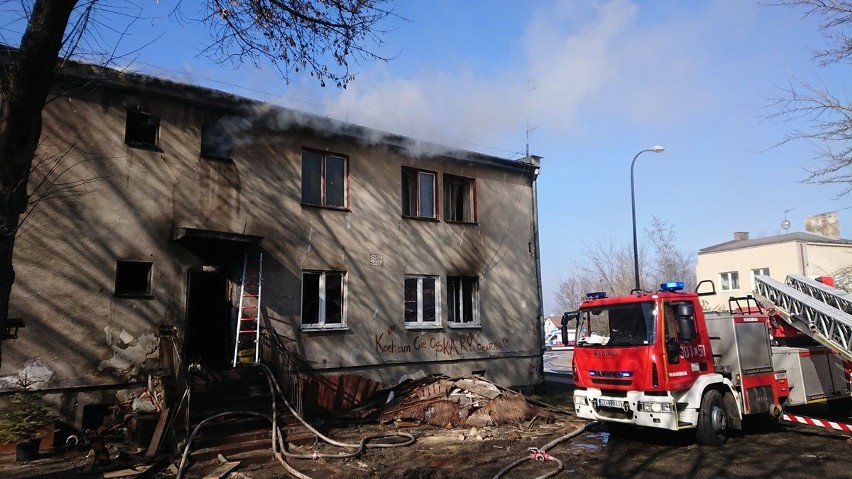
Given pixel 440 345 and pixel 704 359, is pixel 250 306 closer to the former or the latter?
pixel 440 345

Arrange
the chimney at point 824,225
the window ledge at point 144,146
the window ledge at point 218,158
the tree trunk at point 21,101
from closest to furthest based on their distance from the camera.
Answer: the tree trunk at point 21,101
the window ledge at point 144,146
the window ledge at point 218,158
the chimney at point 824,225

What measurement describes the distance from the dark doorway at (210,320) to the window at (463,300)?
6327mm

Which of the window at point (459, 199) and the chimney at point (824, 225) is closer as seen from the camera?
the window at point (459, 199)

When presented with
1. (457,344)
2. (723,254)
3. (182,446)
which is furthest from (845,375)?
(723,254)

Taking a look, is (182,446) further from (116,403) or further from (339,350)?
(339,350)

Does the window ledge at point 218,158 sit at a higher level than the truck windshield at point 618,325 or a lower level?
higher

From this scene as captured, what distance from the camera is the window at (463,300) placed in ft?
52.3

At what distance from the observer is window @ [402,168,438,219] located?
15547mm

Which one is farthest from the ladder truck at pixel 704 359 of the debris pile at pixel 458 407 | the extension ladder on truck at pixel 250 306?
the extension ladder on truck at pixel 250 306

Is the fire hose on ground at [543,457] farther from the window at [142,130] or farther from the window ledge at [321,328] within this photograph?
the window at [142,130]

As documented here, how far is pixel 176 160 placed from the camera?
11711mm

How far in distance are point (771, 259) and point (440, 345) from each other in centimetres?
3350

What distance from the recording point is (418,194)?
51.4 feet

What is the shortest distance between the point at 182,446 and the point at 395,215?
8002 mm
